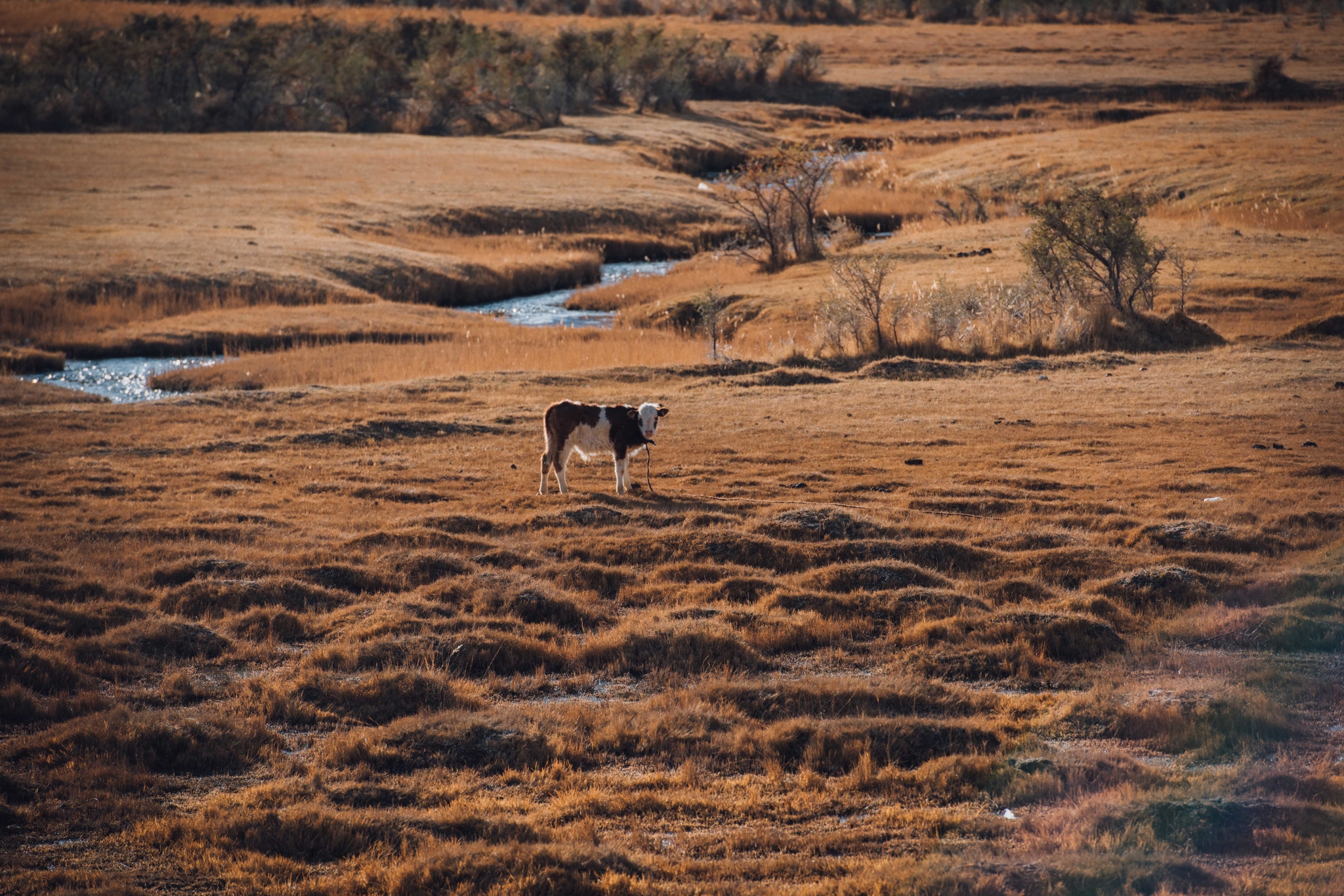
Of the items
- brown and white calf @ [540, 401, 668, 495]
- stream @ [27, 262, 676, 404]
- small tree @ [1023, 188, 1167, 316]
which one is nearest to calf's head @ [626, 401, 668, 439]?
brown and white calf @ [540, 401, 668, 495]

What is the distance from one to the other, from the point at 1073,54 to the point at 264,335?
323 feet

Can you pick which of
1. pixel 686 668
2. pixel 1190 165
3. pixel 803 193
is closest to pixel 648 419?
pixel 686 668

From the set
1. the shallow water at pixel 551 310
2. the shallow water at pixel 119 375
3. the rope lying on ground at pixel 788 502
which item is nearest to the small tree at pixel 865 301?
the shallow water at pixel 551 310

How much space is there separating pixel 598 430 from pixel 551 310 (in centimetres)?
2624

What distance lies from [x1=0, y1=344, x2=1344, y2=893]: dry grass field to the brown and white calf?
2.46 feet

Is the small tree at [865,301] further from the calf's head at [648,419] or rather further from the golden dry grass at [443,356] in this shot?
the calf's head at [648,419]

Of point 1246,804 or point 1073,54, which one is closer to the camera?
point 1246,804

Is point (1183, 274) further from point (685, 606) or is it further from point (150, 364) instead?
point (150, 364)

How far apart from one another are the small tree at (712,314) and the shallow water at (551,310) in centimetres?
Answer: 379

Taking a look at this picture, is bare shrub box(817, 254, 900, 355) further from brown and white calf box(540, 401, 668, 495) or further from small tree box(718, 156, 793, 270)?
brown and white calf box(540, 401, 668, 495)

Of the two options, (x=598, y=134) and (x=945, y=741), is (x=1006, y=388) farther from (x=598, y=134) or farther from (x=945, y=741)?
(x=598, y=134)

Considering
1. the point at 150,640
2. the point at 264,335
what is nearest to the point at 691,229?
the point at 264,335

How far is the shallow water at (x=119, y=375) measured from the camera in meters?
27.9

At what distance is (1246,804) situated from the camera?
27.0 feet
